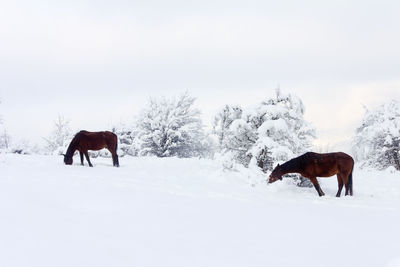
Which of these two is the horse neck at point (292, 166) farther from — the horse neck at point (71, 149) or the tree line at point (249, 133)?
the horse neck at point (71, 149)

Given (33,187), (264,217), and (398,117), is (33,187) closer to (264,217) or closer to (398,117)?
(264,217)

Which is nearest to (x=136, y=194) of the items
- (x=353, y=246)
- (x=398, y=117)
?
(x=353, y=246)

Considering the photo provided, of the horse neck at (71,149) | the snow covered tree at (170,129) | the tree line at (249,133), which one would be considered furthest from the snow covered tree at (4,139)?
the horse neck at (71,149)

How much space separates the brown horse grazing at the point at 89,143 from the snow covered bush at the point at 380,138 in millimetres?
14361

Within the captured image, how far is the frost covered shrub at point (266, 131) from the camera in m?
10.5

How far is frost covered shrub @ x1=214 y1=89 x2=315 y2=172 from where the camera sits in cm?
1053

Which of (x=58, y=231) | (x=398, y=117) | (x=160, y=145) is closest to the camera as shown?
(x=58, y=231)

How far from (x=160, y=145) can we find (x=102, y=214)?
72.6 ft

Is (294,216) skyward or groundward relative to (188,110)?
groundward

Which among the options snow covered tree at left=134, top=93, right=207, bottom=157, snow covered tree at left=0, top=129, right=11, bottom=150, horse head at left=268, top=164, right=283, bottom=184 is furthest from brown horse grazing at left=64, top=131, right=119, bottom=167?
snow covered tree at left=0, top=129, right=11, bottom=150

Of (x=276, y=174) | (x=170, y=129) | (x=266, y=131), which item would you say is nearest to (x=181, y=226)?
(x=276, y=174)

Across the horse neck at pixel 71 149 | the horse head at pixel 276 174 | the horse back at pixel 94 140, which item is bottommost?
the horse head at pixel 276 174

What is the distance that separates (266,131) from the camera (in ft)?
35.3

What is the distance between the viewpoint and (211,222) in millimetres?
5027
